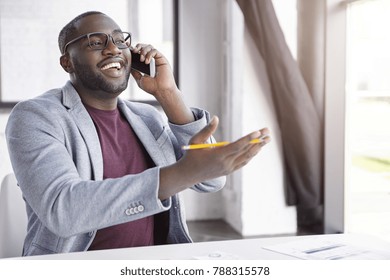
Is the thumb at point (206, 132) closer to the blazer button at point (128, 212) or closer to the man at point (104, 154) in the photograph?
the man at point (104, 154)

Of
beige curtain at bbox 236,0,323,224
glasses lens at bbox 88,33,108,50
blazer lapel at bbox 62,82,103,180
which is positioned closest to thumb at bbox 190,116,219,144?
blazer lapel at bbox 62,82,103,180

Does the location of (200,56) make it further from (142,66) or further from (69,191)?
(69,191)

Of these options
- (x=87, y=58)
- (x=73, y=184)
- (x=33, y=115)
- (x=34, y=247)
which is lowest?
(x=34, y=247)

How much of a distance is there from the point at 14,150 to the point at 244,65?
164cm

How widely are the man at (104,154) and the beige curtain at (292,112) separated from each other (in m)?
1.21

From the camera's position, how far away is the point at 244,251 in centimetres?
82

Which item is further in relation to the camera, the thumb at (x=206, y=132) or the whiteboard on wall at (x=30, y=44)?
the whiteboard on wall at (x=30, y=44)

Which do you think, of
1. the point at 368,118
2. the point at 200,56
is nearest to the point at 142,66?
the point at 368,118

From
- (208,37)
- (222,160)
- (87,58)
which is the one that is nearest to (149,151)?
(87,58)

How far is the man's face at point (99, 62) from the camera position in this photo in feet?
3.25

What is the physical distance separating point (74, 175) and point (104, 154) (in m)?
0.14

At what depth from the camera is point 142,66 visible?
3.57 ft

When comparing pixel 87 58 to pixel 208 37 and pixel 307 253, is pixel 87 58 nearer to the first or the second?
pixel 307 253

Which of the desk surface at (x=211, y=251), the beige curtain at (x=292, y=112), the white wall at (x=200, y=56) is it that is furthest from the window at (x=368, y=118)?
the desk surface at (x=211, y=251)
